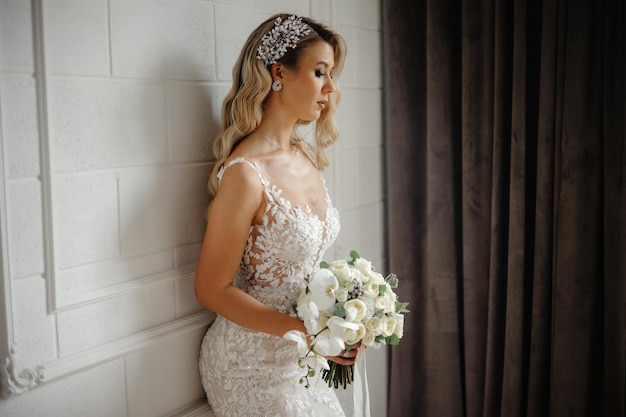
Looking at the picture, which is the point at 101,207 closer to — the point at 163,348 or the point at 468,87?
the point at 163,348

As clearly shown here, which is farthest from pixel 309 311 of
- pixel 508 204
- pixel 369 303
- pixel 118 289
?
pixel 508 204

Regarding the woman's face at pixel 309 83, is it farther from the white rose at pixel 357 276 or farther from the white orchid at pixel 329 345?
the white orchid at pixel 329 345

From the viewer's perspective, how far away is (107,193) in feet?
6.17

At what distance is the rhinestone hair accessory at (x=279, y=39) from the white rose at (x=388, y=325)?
0.88 meters

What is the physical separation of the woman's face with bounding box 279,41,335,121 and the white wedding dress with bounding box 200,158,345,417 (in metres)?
0.26

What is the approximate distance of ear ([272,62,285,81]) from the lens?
2109mm

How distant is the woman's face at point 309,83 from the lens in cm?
211

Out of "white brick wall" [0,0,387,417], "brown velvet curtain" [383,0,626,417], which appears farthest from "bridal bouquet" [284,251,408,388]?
"brown velvet curtain" [383,0,626,417]

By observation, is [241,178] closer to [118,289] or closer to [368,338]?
[118,289]

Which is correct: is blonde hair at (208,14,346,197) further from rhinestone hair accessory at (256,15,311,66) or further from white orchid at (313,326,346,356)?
white orchid at (313,326,346,356)

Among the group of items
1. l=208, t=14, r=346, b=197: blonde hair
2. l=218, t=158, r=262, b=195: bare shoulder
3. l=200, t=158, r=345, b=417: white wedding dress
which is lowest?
l=200, t=158, r=345, b=417: white wedding dress

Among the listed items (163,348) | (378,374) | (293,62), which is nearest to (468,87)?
(293,62)

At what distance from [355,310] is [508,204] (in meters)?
1.27

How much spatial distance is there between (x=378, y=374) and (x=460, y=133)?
1.22m
